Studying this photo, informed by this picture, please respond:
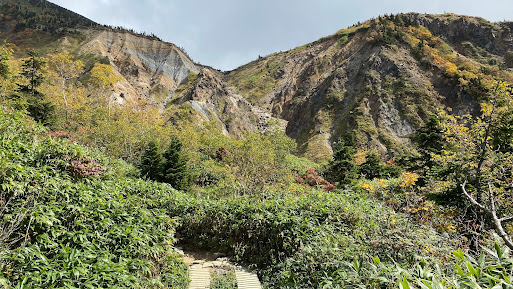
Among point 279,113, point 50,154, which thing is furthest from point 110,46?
point 50,154

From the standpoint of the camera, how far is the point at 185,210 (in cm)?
732

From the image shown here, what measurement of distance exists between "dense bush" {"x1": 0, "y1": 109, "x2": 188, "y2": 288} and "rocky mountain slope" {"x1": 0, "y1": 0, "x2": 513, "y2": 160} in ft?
107

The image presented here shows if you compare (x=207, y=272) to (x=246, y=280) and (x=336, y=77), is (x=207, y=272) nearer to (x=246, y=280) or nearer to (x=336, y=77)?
(x=246, y=280)

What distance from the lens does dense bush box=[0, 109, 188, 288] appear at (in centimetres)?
315

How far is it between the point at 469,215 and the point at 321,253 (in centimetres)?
385

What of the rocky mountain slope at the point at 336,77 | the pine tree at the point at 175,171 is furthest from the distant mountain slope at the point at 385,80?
the pine tree at the point at 175,171

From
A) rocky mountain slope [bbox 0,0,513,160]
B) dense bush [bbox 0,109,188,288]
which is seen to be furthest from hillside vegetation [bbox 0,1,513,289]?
rocky mountain slope [bbox 0,0,513,160]

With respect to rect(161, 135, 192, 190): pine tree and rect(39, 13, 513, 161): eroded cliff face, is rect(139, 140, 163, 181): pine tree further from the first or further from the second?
rect(39, 13, 513, 161): eroded cliff face

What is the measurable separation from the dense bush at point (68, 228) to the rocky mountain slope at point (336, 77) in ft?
107

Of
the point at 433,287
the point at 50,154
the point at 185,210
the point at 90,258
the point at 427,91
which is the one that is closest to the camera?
the point at 433,287

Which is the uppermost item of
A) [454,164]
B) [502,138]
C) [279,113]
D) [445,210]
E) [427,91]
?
[427,91]

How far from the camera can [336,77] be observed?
5338cm

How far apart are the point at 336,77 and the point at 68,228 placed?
181ft

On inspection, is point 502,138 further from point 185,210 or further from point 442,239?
point 185,210
